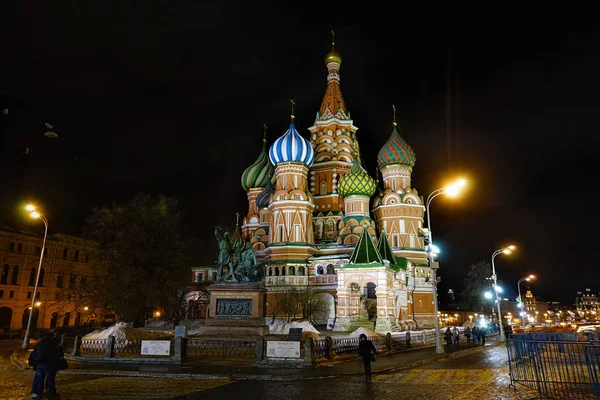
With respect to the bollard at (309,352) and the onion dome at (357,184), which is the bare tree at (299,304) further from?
the bollard at (309,352)

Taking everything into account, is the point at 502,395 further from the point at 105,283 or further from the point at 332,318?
the point at 332,318

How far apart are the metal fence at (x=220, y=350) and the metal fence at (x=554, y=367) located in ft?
30.8

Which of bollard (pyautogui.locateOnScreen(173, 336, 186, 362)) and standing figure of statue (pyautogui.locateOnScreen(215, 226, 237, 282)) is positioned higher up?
standing figure of statue (pyautogui.locateOnScreen(215, 226, 237, 282))

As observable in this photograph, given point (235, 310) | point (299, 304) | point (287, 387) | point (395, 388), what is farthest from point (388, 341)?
point (299, 304)

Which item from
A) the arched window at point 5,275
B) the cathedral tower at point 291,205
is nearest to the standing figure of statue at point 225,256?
the cathedral tower at point 291,205

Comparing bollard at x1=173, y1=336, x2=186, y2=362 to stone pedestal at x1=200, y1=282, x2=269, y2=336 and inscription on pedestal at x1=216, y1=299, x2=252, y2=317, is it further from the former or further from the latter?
inscription on pedestal at x1=216, y1=299, x2=252, y2=317

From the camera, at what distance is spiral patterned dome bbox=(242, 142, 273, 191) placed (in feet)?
193

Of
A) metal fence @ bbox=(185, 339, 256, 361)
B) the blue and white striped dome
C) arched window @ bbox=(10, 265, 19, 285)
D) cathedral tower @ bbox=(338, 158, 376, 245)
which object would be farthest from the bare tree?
arched window @ bbox=(10, 265, 19, 285)

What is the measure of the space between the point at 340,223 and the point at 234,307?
28.9 meters

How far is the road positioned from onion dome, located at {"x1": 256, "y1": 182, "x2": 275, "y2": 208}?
131ft

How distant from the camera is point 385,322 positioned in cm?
3186

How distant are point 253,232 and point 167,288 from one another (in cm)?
2626

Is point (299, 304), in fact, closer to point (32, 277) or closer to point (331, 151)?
point (331, 151)

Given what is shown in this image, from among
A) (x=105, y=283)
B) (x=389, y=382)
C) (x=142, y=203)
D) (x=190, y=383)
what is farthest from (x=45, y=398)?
(x=142, y=203)
